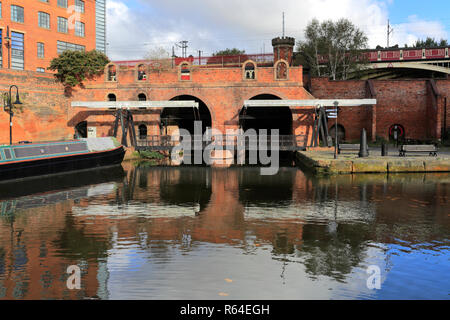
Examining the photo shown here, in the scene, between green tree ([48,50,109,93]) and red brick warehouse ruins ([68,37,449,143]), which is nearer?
red brick warehouse ruins ([68,37,449,143])

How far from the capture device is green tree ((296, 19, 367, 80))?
115ft

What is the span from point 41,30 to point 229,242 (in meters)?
31.3

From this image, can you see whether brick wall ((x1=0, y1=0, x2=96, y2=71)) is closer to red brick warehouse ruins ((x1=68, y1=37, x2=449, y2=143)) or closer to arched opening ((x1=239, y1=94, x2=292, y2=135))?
red brick warehouse ruins ((x1=68, y1=37, x2=449, y2=143))

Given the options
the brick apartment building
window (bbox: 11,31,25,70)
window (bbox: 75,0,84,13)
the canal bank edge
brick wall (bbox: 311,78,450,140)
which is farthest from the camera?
window (bbox: 75,0,84,13)

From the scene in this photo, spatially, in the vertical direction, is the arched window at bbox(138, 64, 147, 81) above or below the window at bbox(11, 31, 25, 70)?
below

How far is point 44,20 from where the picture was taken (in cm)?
3262

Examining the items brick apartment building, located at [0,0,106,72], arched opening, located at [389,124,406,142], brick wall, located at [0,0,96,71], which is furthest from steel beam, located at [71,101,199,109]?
arched opening, located at [389,124,406,142]

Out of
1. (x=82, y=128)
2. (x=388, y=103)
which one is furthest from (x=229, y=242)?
(x=388, y=103)

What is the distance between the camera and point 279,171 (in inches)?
703

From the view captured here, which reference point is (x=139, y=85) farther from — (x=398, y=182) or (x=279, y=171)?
(x=398, y=182)

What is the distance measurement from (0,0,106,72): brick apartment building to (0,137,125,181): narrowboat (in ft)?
48.9
